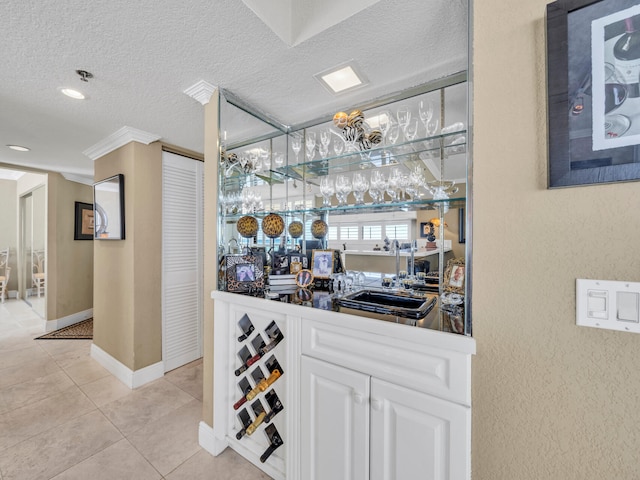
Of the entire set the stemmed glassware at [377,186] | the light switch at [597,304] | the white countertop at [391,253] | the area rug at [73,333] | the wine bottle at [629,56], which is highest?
the wine bottle at [629,56]

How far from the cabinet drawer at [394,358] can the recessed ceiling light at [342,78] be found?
135 centimetres

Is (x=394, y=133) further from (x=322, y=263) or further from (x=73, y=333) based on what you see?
(x=73, y=333)

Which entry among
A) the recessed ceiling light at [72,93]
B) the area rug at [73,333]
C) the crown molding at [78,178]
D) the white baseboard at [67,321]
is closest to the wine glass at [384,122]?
the recessed ceiling light at [72,93]

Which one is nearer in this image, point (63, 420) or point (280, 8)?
point (280, 8)

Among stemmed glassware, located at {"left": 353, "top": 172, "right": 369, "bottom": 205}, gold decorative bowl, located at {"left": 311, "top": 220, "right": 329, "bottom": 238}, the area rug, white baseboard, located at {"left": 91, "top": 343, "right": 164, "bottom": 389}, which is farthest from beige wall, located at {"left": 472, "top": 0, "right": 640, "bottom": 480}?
the area rug

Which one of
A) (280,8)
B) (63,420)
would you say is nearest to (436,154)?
(280,8)

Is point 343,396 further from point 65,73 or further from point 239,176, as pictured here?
point 65,73

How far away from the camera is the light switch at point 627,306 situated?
690 millimetres

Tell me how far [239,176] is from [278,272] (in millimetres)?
788

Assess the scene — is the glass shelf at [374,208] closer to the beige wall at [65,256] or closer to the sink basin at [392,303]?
the sink basin at [392,303]

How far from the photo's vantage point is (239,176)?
1944 mm

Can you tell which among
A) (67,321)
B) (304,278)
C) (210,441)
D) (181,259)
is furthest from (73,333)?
(304,278)

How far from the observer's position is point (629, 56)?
67cm

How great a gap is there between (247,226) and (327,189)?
0.64m
